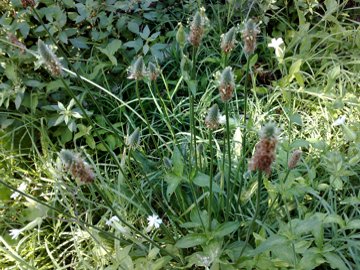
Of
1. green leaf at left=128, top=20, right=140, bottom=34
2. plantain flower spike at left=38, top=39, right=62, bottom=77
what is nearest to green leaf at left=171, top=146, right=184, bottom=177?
plantain flower spike at left=38, top=39, right=62, bottom=77

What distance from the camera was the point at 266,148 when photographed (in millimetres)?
938

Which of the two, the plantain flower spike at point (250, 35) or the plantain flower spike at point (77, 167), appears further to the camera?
the plantain flower spike at point (250, 35)

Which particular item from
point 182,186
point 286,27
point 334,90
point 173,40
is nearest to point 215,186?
point 182,186

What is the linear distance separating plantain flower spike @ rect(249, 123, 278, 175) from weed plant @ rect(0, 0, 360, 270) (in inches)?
9.1

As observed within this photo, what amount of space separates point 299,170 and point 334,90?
559mm

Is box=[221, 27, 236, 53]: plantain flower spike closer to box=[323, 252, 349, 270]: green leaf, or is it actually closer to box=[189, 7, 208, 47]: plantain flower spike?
box=[189, 7, 208, 47]: plantain flower spike

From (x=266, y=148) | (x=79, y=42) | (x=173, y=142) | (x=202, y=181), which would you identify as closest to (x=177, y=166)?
(x=202, y=181)

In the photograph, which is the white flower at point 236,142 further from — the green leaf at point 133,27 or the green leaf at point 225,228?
the green leaf at point 133,27

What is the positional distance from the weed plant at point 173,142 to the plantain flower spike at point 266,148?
0.76ft

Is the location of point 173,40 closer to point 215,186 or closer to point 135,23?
point 135,23

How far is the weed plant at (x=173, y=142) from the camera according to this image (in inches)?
56.7

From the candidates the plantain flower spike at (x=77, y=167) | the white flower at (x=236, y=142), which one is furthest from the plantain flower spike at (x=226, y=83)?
the white flower at (x=236, y=142)

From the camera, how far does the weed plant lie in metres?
1.44

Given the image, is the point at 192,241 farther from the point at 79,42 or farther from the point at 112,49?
the point at 79,42
